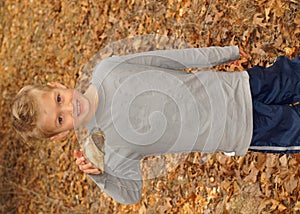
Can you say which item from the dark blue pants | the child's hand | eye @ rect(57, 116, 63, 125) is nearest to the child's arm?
the child's hand

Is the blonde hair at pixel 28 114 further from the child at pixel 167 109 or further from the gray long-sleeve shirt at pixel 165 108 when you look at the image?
the gray long-sleeve shirt at pixel 165 108

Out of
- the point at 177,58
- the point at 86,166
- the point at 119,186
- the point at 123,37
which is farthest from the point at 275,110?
the point at 123,37

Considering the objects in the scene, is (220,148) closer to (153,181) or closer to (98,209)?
(153,181)

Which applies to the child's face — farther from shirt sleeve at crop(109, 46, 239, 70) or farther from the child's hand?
shirt sleeve at crop(109, 46, 239, 70)

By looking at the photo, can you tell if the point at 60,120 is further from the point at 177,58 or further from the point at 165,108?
the point at 177,58

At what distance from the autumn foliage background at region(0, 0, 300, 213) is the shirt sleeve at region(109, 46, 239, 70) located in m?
0.50

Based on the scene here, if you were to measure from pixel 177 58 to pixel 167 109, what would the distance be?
298 millimetres

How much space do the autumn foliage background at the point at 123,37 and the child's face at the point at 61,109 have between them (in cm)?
54

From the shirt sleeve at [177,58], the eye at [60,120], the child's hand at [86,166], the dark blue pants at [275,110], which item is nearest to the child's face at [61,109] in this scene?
the eye at [60,120]

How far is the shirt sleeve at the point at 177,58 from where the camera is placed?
2.19 metres

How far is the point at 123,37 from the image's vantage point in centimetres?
422

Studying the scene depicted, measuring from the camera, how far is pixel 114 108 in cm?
208

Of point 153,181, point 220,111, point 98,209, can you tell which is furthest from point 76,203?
point 220,111

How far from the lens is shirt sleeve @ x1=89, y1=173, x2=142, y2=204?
2256 mm
